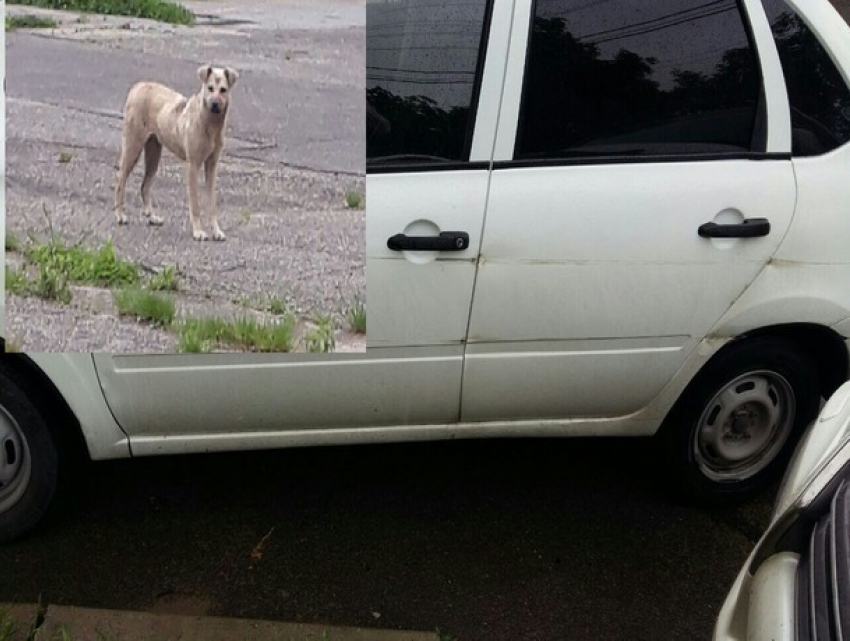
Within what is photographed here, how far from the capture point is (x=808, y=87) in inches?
105

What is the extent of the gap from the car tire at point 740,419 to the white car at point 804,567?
0.79 m

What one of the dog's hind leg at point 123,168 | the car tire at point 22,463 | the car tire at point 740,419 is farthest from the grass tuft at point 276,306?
the car tire at point 740,419

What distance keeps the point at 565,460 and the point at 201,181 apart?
6.16 feet

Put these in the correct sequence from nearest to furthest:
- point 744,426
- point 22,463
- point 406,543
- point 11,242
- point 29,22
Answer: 1. point 29,22
2. point 11,242
3. point 22,463
4. point 406,543
5. point 744,426

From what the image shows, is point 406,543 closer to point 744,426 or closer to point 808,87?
point 744,426

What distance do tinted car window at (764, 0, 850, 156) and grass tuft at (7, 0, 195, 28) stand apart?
66.8 inches

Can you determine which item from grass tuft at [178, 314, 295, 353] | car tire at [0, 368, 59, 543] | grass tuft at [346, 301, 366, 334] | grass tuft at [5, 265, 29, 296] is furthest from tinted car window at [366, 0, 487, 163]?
car tire at [0, 368, 59, 543]

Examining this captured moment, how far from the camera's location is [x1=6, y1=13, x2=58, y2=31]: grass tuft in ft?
6.87

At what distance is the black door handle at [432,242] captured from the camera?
2385mm

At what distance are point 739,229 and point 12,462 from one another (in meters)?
2.28

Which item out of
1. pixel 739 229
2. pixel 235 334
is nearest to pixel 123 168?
pixel 235 334

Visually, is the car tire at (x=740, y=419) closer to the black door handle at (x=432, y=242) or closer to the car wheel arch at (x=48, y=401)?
the black door handle at (x=432, y=242)

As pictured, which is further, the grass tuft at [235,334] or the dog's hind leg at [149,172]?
the grass tuft at [235,334]

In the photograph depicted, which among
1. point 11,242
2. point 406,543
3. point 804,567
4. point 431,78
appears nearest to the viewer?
point 804,567
